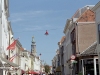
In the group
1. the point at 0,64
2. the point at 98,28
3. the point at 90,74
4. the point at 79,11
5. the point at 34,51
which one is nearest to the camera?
the point at 0,64

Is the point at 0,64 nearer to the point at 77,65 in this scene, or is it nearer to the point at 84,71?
the point at 84,71

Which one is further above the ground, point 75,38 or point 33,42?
point 33,42

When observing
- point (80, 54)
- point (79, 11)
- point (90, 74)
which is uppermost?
point (79, 11)

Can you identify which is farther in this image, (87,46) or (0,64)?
(87,46)

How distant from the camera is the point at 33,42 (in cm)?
19662

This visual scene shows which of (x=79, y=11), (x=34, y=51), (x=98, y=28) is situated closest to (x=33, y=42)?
(x=34, y=51)

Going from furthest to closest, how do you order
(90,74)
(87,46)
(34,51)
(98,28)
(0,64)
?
(34,51) < (87,46) < (90,74) < (98,28) < (0,64)

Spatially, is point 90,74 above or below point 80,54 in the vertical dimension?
below

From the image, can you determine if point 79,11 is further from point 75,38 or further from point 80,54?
point 80,54

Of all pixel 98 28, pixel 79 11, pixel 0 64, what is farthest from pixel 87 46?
pixel 0 64

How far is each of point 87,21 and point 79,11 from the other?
6.03 m

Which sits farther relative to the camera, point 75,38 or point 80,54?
point 75,38

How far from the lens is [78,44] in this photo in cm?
4900

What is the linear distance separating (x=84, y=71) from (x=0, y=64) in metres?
20.3
